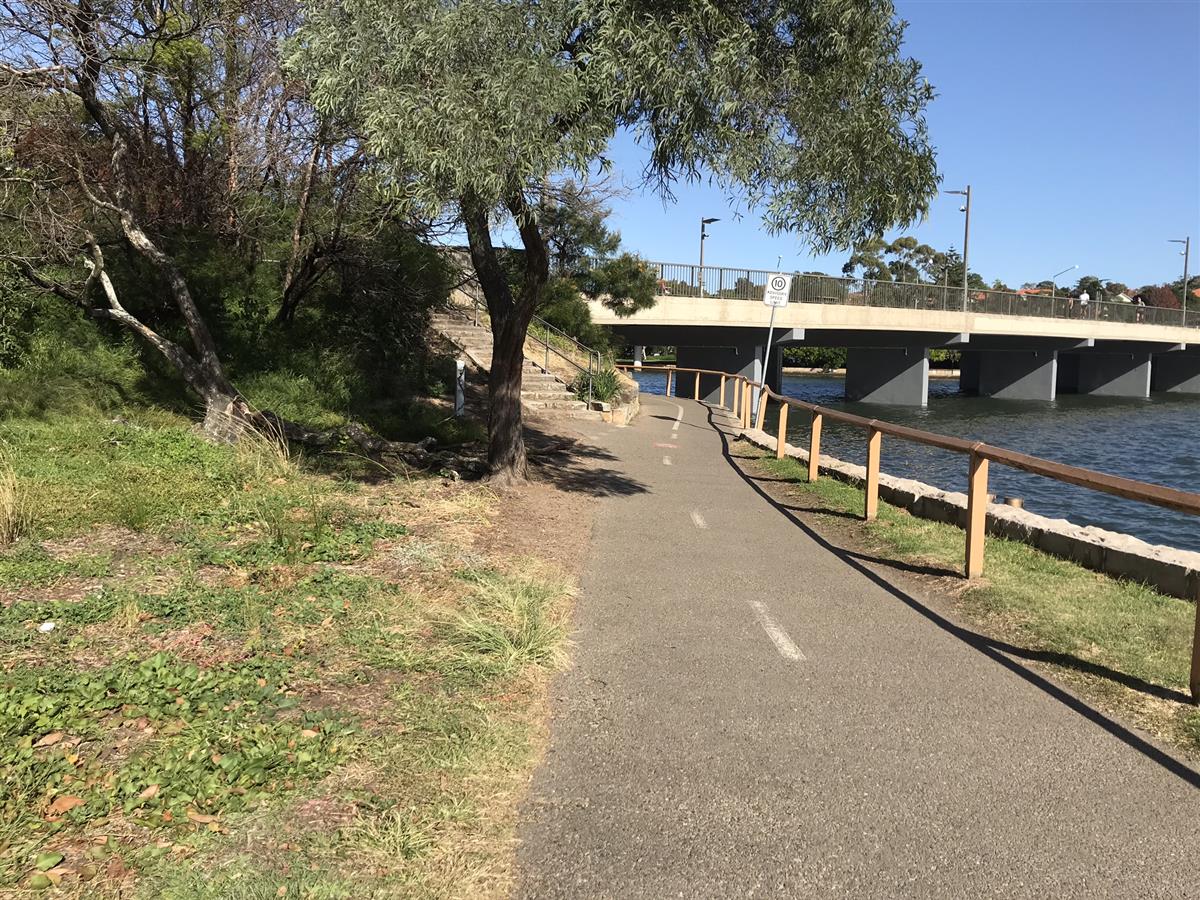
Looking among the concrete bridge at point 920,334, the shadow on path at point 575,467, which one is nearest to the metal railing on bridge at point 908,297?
the concrete bridge at point 920,334

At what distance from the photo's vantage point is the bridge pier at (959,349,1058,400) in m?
57.0

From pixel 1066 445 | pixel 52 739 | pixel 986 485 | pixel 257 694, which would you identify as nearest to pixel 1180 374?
pixel 1066 445

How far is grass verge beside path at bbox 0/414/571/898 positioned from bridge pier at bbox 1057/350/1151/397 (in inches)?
2707

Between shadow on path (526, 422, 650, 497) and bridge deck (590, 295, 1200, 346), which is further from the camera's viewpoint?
bridge deck (590, 295, 1200, 346)

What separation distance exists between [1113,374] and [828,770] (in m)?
72.2

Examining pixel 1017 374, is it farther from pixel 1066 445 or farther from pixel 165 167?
pixel 165 167

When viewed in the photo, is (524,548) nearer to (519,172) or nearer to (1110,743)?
(519,172)

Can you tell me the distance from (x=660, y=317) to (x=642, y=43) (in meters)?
24.7

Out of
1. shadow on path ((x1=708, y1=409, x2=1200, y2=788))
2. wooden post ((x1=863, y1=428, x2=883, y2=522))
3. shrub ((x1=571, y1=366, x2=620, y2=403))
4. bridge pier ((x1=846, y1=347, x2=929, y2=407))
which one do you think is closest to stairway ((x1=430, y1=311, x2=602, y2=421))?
shrub ((x1=571, y1=366, x2=620, y2=403))

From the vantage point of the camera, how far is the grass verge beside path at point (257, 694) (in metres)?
3.12

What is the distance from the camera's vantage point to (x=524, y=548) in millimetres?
8023

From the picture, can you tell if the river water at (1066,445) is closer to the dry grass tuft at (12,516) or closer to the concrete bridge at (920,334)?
the concrete bridge at (920,334)

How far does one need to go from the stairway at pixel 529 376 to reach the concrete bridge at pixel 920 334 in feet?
22.6

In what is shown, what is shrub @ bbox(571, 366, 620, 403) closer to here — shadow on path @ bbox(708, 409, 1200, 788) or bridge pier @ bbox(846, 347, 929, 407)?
shadow on path @ bbox(708, 409, 1200, 788)
